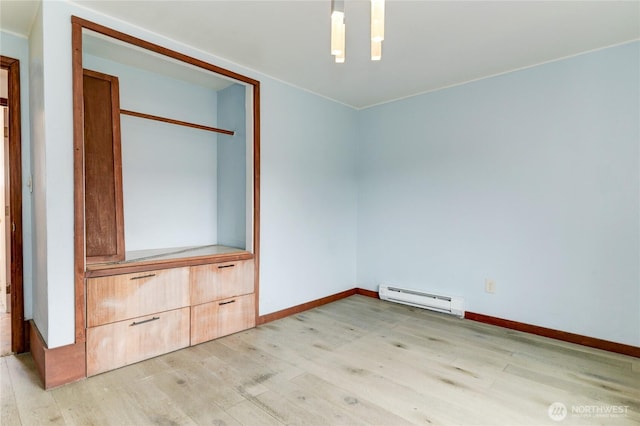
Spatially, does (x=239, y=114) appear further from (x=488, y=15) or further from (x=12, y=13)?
(x=488, y=15)

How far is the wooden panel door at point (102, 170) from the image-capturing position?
2402 millimetres

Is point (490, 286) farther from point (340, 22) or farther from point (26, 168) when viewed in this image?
point (26, 168)

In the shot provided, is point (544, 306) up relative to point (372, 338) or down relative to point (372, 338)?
up

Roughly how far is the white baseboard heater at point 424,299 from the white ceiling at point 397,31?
2200 millimetres

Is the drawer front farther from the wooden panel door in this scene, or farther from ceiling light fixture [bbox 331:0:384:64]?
ceiling light fixture [bbox 331:0:384:64]

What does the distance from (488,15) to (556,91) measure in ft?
3.78

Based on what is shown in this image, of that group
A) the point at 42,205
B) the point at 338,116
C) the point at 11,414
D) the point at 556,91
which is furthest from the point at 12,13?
the point at 556,91

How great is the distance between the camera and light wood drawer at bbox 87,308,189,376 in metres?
2.19

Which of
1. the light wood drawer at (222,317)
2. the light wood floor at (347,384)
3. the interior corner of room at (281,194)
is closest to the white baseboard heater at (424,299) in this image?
the interior corner of room at (281,194)

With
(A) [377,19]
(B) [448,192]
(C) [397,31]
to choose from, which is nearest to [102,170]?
(A) [377,19]

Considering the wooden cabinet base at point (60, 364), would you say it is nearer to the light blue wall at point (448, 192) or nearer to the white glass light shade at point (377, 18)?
the light blue wall at point (448, 192)

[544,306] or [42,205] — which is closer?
[42,205]

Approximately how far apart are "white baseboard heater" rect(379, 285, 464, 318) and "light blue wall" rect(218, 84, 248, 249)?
5.80 feet

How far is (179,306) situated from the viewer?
2594mm
